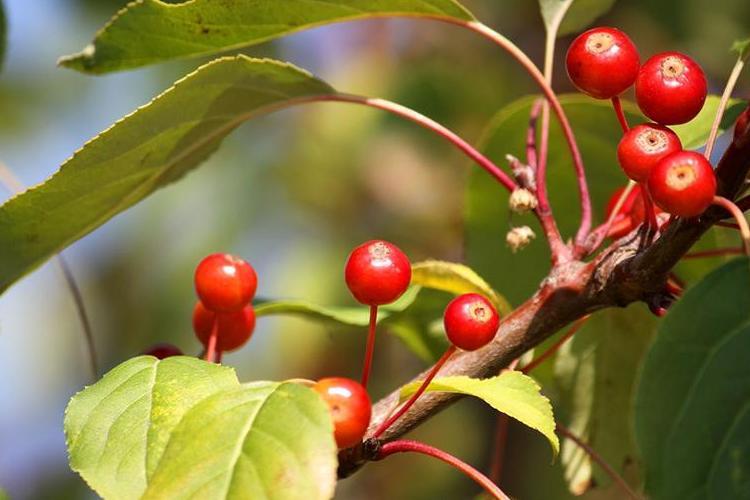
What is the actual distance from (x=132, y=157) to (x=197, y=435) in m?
0.49

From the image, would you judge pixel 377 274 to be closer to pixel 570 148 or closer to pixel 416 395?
pixel 416 395

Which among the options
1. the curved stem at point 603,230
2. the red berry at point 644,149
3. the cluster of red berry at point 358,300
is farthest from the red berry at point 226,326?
the red berry at point 644,149

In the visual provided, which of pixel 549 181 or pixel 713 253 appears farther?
pixel 549 181

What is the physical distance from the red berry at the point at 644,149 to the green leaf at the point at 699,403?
24cm

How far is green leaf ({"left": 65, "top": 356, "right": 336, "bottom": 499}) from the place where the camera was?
0.99 metres

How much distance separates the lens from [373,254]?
4.07ft

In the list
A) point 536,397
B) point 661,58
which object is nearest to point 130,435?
point 536,397

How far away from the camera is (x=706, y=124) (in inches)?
63.7

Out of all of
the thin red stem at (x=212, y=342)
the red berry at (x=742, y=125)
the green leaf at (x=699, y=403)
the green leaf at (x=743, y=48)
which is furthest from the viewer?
the thin red stem at (x=212, y=342)

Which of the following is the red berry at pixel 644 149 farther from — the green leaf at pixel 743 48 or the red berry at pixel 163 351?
the red berry at pixel 163 351

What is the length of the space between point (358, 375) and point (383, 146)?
3.52ft

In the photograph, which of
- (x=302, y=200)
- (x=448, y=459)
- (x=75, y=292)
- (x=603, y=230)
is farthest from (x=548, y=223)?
(x=302, y=200)

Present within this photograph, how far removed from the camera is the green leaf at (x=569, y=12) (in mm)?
1786

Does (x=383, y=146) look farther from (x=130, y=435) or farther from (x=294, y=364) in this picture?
(x=130, y=435)
